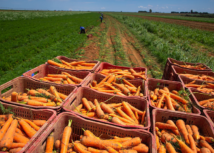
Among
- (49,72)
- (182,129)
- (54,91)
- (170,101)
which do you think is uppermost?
(49,72)

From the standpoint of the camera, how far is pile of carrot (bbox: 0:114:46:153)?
5.87 feet

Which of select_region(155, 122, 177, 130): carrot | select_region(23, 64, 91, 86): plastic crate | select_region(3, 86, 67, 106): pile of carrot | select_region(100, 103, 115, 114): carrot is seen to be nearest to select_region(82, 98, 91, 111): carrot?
select_region(100, 103, 115, 114): carrot

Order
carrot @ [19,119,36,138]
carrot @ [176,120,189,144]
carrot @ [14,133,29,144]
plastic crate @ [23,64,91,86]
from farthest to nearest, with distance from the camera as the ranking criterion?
plastic crate @ [23,64,91,86] → carrot @ [176,120,189,144] → carrot @ [19,119,36,138] → carrot @ [14,133,29,144]

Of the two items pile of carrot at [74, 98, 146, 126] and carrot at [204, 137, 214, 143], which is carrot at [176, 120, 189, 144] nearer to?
carrot at [204, 137, 214, 143]

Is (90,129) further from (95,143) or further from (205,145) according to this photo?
(205,145)

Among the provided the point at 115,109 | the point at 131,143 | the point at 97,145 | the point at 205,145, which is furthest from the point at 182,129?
the point at 97,145

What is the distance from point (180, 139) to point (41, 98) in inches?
105

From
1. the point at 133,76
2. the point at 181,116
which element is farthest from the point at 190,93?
the point at 133,76

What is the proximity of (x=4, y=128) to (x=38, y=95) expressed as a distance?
2.97ft

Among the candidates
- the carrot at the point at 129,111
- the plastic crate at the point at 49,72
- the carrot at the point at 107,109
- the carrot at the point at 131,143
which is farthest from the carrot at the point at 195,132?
the plastic crate at the point at 49,72

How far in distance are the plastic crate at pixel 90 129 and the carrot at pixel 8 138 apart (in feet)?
1.65

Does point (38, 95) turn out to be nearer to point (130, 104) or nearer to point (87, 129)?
point (87, 129)

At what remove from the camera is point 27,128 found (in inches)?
81.6

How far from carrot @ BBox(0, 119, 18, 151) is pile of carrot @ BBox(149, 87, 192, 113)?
8.65 feet
